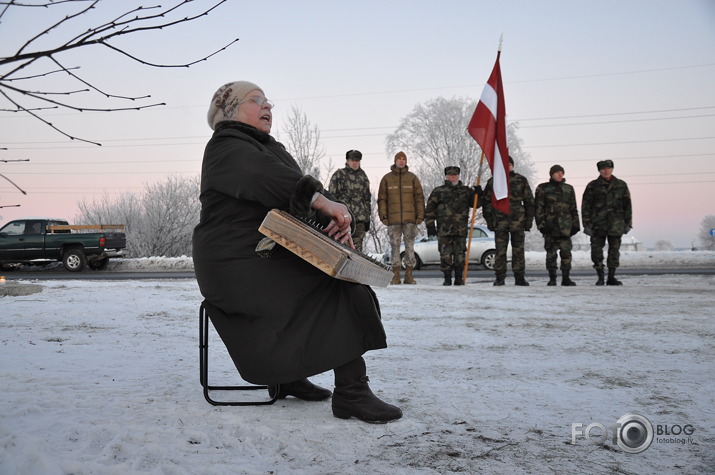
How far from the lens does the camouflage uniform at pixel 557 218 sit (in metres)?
10.2

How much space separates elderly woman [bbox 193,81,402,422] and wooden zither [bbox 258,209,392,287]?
0.11m

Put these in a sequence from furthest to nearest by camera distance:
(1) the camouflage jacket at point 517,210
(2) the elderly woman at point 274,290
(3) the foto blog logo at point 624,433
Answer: (1) the camouflage jacket at point 517,210, (2) the elderly woman at point 274,290, (3) the foto blog logo at point 624,433

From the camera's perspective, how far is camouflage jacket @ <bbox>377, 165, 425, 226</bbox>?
10258mm

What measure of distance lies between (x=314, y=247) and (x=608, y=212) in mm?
9076

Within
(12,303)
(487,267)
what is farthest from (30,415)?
(487,267)

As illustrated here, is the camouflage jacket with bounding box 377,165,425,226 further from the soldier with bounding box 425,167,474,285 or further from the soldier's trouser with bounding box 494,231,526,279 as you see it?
the soldier's trouser with bounding box 494,231,526,279

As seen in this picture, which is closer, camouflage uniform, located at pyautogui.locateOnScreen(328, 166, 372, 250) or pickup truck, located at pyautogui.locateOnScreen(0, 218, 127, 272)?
camouflage uniform, located at pyautogui.locateOnScreen(328, 166, 372, 250)

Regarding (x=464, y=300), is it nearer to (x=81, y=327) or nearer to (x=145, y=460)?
(x=81, y=327)

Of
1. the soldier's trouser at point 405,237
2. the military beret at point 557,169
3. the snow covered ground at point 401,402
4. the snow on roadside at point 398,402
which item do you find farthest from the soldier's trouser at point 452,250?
the snow on roadside at point 398,402

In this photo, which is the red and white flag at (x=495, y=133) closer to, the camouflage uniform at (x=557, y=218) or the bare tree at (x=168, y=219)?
the camouflage uniform at (x=557, y=218)

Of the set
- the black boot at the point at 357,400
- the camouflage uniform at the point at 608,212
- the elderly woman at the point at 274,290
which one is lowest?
the black boot at the point at 357,400

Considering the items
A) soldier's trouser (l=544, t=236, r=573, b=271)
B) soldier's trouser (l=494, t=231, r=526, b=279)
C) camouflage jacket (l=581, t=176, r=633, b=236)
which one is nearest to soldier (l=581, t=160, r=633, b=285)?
camouflage jacket (l=581, t=176, r=633, b=236)

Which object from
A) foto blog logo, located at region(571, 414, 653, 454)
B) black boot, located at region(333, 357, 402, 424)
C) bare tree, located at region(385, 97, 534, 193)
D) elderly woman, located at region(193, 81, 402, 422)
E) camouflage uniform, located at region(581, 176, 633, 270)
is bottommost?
foto blog logo, located at region(571, 414, 653, 454)

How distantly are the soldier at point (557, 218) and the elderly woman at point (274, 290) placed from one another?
326 inches
